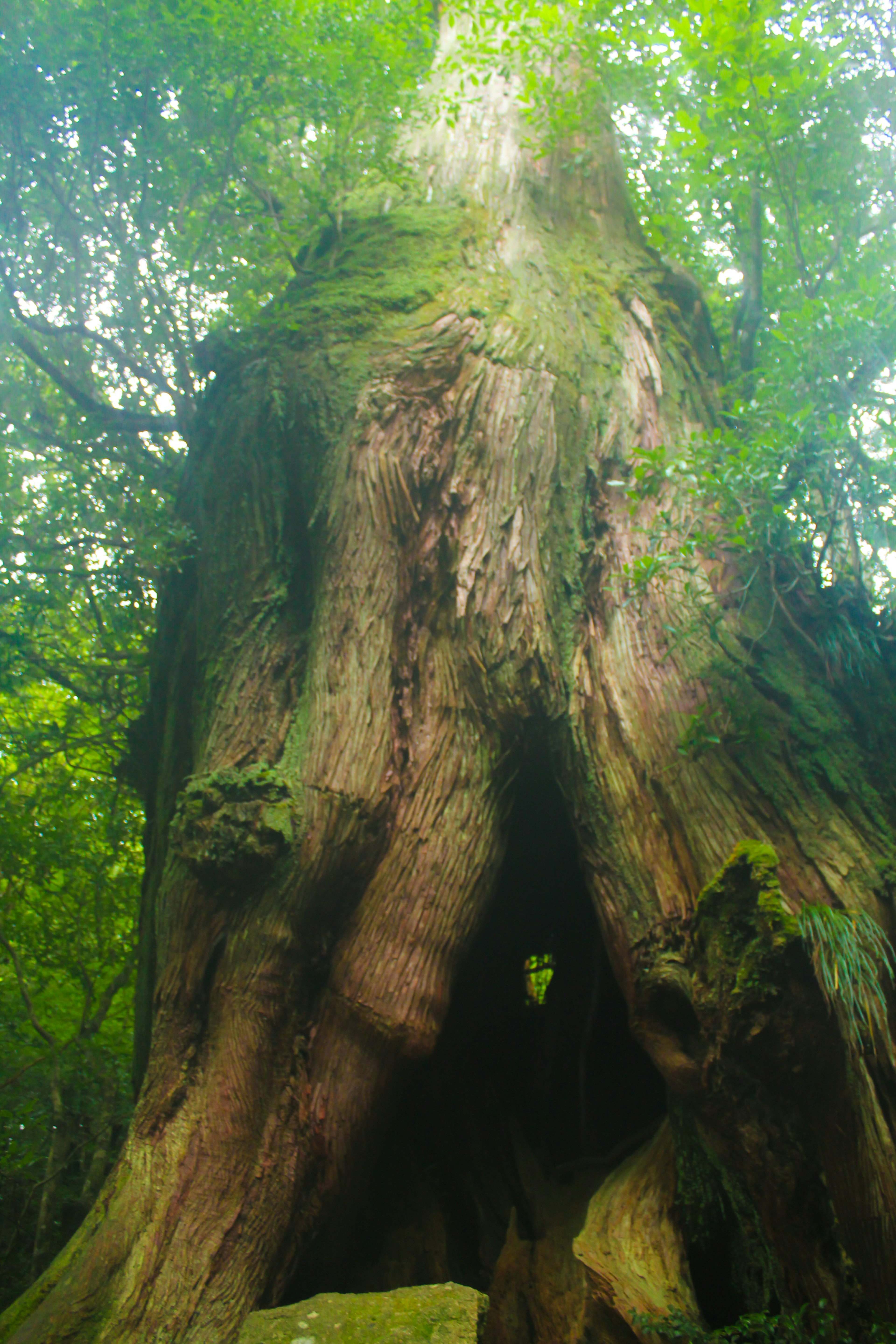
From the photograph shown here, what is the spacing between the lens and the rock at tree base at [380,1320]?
1788mm

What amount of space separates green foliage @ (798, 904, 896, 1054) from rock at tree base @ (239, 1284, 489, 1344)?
54.8 inches

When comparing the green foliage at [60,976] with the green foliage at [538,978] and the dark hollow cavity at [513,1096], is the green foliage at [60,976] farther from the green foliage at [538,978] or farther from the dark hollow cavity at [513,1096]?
the green foliage at [538,978]

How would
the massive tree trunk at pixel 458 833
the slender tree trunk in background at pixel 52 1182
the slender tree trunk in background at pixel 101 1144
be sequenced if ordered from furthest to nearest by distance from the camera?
the slender tree trunk in background at pixel 101 1144, the slender tree trunk in background at pixel 52 1182, the massive tree trunk at pixel 458 833

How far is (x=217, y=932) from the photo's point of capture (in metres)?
3.29

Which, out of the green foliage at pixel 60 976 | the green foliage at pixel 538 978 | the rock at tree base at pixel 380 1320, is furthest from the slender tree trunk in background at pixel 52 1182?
the rock at tree base at pixel 380 1320

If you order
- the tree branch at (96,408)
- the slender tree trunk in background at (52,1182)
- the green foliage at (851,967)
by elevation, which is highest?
the tree branch at (96,408)

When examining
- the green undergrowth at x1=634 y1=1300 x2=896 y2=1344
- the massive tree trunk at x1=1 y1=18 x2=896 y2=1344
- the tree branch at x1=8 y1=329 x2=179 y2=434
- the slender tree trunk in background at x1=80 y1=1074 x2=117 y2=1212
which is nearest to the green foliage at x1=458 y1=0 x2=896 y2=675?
the massive tree trunk at x1=1 y1=18 x2=896 y2=1344

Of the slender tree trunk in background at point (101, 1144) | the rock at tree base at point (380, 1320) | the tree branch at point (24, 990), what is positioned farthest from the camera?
the tree branch at point (24, 990)

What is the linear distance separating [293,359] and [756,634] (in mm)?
2913

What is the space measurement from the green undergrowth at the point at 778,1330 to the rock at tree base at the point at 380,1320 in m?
1.09

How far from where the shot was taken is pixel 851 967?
8.49 ft

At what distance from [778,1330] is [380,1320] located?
5.03 ft

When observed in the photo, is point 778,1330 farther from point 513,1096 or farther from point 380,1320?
point 513,1096

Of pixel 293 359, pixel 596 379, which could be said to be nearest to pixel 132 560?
pixel 293 359
